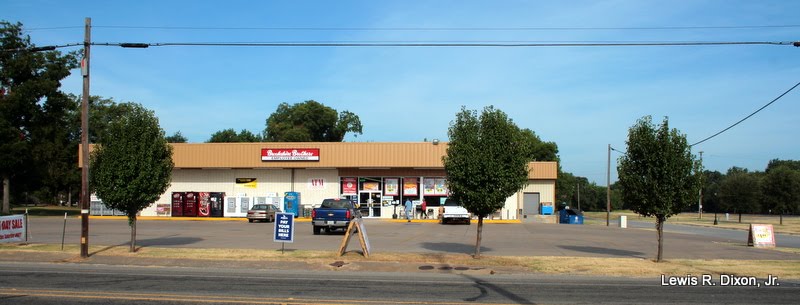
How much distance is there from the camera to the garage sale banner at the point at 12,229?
19.8 m

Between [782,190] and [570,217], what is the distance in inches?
1340

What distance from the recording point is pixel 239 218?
42.7 metres

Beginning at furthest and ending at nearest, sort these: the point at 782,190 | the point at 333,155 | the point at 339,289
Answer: the point at 782,190 < the point at 333,155 < the point at 339,289

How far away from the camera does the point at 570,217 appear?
47500 millimetres

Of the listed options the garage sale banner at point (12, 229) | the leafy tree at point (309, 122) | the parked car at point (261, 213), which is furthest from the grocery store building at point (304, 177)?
the leafy tree at point (309, 122)

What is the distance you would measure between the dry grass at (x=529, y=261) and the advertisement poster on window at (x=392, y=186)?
79.0 feet

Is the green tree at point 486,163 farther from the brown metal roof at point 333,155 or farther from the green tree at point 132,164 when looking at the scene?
the brown metal roof at point 333,155

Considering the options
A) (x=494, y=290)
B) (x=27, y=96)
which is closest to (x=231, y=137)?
(x=27, y=96)

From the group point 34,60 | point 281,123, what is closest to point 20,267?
point 34,60

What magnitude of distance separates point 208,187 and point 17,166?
18.0m

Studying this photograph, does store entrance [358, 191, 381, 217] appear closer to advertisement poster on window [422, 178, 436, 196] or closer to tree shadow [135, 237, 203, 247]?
advertisement poster on window [422, 178, 436, 196]

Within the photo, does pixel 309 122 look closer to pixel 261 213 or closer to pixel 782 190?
pixel 261 213

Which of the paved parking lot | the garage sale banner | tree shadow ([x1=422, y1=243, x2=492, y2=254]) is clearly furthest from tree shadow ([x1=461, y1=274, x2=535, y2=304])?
the garage sale banner

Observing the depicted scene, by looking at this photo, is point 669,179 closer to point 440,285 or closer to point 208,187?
point 440,285
